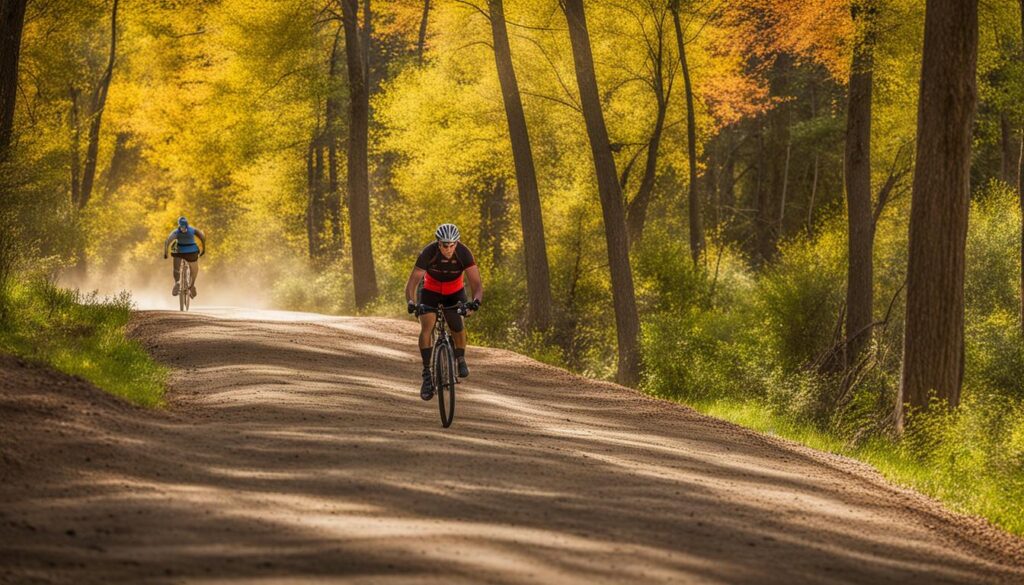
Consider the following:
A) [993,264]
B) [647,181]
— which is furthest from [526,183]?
[993,264]

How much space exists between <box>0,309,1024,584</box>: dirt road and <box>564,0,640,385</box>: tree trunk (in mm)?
8871

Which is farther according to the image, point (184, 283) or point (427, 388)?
point (184, 283)

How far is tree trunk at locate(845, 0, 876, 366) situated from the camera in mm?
20125

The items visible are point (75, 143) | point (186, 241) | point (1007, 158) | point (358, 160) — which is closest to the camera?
point (186, 241)

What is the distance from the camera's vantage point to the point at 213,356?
16.7m

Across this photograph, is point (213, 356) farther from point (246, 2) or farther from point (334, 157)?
point (334, 157)

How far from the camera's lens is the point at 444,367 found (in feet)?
39.9

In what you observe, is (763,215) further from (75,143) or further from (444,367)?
(444,367)

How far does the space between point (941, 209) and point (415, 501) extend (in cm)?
941

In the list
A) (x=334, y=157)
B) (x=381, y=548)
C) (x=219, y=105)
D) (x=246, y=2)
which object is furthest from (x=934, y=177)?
(x=334, y=157)

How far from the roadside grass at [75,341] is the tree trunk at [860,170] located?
12488 mm

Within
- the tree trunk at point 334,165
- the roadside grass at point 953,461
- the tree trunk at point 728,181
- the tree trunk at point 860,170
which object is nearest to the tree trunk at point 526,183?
the tree trunk at point 860,170

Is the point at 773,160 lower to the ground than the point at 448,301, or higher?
higher

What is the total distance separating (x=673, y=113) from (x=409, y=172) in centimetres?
956
